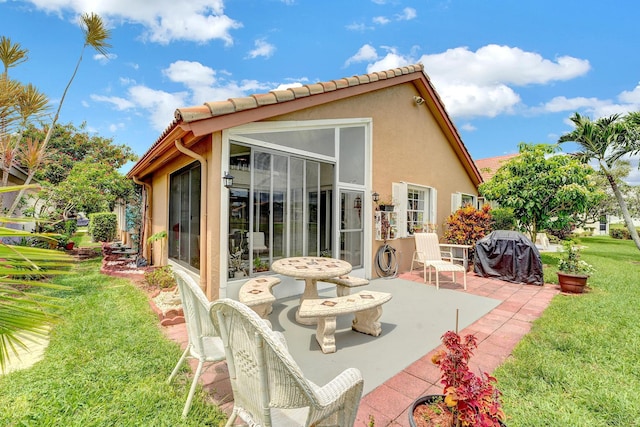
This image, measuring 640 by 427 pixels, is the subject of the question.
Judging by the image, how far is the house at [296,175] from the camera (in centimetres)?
450

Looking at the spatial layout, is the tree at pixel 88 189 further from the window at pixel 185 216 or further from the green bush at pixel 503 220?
the green bush at pixel 503 220

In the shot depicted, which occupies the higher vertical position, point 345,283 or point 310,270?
point 310,270

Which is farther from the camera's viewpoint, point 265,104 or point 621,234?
point 621,234

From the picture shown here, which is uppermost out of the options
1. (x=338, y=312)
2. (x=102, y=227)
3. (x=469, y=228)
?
(x=469, y=228)

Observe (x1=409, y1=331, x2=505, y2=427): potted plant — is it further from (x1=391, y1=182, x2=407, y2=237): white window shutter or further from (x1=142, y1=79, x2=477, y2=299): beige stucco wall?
(x1=391, y1=182, x2=407, y2=237): white window shutter

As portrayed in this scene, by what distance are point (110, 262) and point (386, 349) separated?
29.2ft

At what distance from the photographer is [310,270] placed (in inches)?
161

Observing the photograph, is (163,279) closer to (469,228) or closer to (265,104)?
(265,104)

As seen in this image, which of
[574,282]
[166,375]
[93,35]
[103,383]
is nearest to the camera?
[103,383]

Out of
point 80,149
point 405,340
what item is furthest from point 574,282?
point 80,149

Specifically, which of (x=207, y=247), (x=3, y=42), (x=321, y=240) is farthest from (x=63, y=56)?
(x=321, y=240)

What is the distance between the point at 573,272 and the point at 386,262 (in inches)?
161

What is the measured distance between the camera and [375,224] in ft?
23.4

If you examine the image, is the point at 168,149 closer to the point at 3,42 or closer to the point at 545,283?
the point at 3,42
